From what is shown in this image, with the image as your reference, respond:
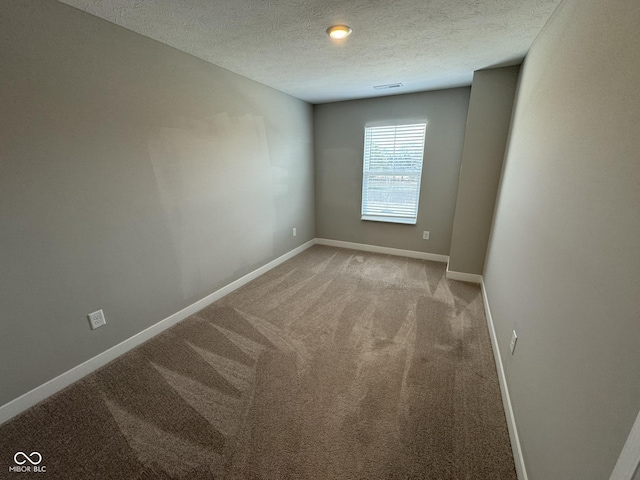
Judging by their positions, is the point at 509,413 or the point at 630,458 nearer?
the point at 630,458

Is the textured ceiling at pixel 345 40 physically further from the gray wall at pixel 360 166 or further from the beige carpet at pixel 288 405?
the beige carpet at pixel 288 405

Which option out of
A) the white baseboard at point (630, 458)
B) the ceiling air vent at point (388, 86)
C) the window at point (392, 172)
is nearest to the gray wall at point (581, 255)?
the white baseboard at point (630, 458)

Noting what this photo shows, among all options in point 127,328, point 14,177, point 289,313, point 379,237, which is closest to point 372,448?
point 289,313

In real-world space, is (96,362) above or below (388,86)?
below

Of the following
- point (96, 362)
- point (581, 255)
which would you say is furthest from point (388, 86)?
point (96, 362)

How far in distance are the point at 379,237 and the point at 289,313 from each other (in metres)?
2.16

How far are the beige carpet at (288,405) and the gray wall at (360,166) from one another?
5.04 feet

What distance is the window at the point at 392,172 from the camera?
11.7 ft

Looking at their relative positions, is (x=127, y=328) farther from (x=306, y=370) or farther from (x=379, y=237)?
(x=379, y=237)

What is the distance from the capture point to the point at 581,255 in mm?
926

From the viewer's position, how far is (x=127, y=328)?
198 cm

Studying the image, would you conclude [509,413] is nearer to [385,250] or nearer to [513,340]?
[513,340]

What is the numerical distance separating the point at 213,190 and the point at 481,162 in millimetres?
2816

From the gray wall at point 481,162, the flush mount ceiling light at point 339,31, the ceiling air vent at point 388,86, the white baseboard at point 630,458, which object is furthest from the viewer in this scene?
the ceiling air vent at point 388,86
